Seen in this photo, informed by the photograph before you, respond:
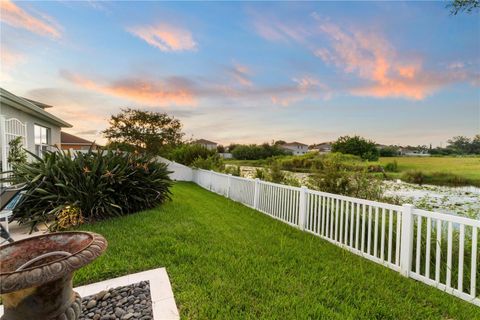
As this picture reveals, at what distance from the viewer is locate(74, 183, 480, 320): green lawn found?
222cm

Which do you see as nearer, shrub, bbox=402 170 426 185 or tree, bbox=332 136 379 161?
tree, bbox=332 136 379 161

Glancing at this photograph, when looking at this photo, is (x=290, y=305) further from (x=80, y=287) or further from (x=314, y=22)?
(x=314, y=22)

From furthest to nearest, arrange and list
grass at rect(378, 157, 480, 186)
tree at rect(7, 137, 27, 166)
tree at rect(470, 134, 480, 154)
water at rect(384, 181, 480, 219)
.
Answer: grass at rect(378, 157, 480, 186) → tree at rect(470, 134, 480, 154) → tree at rect(7, 137, 27, 166) → water at rect(384, 181, 480, 219)

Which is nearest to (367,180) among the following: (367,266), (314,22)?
(367,266)

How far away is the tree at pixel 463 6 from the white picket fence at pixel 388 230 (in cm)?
359

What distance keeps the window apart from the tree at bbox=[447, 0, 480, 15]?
12538mm

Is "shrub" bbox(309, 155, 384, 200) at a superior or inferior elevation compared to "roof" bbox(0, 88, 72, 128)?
inferior

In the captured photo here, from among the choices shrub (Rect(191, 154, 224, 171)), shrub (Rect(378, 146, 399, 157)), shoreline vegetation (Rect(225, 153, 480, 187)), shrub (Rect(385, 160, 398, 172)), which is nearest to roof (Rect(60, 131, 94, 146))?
shrub (Rect(191, 154, 224, 171))

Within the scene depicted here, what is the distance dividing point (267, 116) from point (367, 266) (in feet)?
38.4

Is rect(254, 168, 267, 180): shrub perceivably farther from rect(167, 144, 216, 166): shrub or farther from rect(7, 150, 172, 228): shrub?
rect(167, 144, 216, 166): shrub

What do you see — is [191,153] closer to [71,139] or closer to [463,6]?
[71,139]

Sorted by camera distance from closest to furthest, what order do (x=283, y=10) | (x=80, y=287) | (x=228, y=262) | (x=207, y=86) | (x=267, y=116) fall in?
(x=80, y=287), (x=228, y=262), (x=283, y=10), (x=207, y=86), (x=267, y=116)

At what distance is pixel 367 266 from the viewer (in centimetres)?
326

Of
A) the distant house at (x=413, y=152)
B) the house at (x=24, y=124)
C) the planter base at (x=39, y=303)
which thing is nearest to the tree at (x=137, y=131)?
the house at (x=24, y=124)
